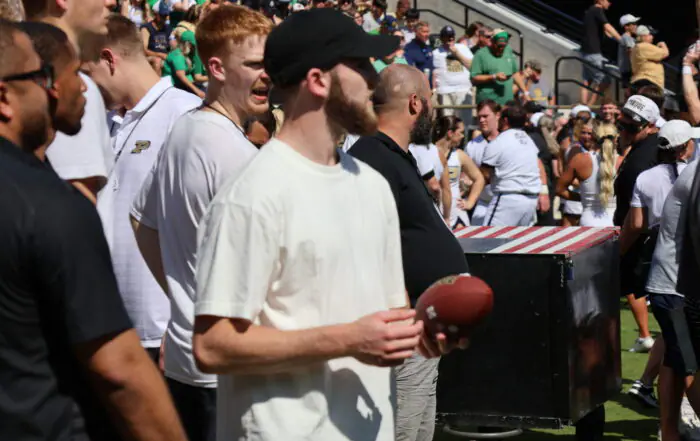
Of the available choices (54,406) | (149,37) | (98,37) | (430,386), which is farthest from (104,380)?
(149,37)

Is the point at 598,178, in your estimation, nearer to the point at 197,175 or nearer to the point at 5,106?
the point at 197,175

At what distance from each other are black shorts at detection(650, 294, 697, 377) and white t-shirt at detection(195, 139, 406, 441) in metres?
4.14

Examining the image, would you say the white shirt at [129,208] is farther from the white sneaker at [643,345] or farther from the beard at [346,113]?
the white sneaker at [643,345]

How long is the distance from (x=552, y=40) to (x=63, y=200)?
25444mm

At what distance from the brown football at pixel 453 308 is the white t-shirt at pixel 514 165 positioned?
30.8 ft

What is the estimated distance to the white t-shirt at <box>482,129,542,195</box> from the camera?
12734 millimetres

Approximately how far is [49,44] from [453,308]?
4.30ft

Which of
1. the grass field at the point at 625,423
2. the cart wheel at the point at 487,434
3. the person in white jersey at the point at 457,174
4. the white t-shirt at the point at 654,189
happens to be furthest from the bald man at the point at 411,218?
the person in white jersey at the point at 457,174

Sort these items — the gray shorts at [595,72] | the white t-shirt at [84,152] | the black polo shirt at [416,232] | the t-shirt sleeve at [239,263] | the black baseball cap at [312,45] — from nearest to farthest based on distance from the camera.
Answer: the t-shirt sleeve at [239,263] < the black baseball cap at [312,45] < the white t-shirt at [84,152] < the black polo shirt at [416,232] < the gray shorts at [595,72]

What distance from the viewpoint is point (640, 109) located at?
30.8 ft

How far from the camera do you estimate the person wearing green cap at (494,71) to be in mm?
20016

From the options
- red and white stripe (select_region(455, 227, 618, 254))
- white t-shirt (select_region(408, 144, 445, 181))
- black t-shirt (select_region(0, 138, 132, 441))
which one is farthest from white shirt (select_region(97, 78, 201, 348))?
white t-shirt (select_region(408, 144, 445, 181))

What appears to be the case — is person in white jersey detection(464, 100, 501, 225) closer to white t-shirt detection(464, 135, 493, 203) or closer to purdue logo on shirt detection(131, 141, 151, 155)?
white t-shirt detection(464, 135, 493, 203)

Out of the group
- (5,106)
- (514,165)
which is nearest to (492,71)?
(514,165)
